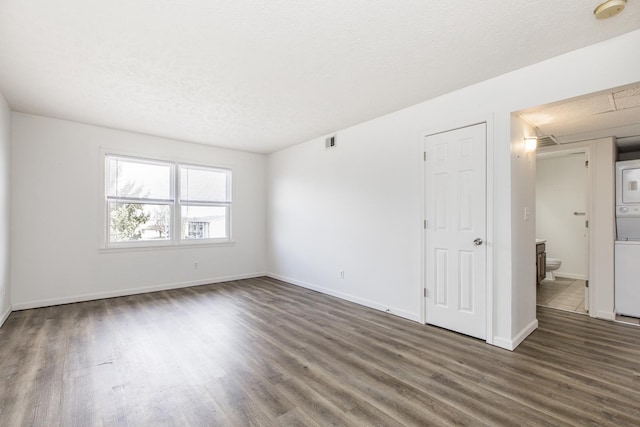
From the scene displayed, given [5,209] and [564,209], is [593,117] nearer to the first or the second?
[564,209]

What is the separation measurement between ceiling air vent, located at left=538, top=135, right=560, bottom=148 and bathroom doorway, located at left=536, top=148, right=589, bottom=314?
1900 mm

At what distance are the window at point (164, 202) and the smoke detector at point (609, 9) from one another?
5400 millimetres

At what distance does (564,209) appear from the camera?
19.7ft

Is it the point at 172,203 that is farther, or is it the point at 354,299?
the point at 172,203

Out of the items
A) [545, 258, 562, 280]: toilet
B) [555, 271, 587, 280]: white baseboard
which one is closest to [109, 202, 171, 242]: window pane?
[545, 258, 562, 280]: toilet

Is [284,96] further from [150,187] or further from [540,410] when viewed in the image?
[540,410]

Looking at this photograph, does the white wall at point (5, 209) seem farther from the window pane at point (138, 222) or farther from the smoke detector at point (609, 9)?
the smoke detector at point (609, 9)

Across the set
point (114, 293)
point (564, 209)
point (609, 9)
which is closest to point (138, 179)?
point (114, 293)

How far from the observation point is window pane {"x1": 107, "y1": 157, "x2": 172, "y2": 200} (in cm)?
469

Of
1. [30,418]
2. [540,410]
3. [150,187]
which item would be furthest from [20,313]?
[540,410]

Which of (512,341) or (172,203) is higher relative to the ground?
(172,203)

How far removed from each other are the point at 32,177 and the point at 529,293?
6.36 m

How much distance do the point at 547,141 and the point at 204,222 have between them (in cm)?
559

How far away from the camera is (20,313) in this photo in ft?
12.5
